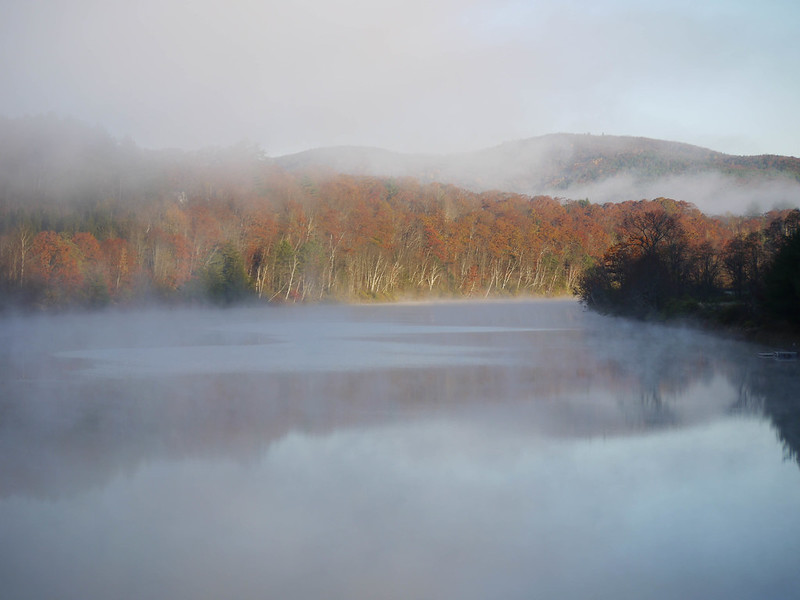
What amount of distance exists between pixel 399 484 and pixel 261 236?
51.5 meters

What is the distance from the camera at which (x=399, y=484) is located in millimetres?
6973

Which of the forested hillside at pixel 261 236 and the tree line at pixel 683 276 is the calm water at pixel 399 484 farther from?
the forested hillside at pixel 261 236

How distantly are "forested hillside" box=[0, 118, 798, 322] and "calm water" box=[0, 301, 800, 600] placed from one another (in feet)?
58.9

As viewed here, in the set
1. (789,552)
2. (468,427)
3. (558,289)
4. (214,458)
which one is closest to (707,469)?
(789,552)

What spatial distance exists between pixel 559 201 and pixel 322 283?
47.6m

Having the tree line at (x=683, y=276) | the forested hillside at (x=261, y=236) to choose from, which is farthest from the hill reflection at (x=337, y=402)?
the forested hillside at (x=261, y=236)

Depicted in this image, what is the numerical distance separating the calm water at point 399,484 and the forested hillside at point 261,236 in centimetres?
1796

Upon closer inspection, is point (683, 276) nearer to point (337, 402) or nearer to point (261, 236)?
point (337, 402)

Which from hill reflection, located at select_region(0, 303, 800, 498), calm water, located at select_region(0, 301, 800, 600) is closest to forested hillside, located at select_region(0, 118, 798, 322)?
hill reflection, located at select_region(0, 303, 800, 498)

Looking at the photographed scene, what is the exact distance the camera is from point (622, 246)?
35.7m

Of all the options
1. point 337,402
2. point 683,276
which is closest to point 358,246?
point 683,276

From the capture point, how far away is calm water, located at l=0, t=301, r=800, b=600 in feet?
16.0

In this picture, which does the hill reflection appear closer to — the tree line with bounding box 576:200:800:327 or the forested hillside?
the tree line with bounding box 576:200:800:327

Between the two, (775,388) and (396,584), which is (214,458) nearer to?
(396,584)
